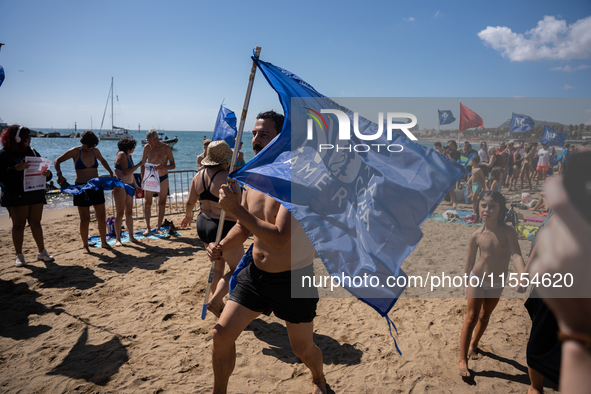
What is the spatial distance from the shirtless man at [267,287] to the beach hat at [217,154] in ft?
4.94

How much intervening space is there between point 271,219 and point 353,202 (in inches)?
24.8

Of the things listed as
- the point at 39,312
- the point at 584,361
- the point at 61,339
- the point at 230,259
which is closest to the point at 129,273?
the point at 39,312

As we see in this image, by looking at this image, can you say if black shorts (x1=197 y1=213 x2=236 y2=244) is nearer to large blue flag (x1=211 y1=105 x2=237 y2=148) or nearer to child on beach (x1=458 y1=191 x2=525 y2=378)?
large blue flag (x1=211 y1=105 x2=237 y2=148)

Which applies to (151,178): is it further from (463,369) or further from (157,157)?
Result: (463,369)

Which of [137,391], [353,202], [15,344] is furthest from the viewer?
[15,344]

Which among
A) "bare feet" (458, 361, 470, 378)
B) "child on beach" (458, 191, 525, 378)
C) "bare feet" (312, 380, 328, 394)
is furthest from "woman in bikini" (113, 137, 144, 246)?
"bare feet" (458, 361, 470, 378)

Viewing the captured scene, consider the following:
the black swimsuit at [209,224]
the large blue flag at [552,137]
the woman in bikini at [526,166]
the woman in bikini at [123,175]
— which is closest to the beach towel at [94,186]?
the woman in bikini at [123,175]

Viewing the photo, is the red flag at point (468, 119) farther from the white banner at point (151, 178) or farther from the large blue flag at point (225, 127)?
the white banner at point (151, 178)

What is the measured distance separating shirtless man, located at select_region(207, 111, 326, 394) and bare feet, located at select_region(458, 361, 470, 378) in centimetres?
150

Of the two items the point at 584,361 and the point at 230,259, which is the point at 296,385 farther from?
the point at 584,361

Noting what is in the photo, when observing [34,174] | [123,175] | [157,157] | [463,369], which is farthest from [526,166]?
[34,174]

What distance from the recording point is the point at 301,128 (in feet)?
8.80

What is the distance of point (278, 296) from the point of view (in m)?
2.44

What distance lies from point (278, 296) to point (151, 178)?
19.0 ft
